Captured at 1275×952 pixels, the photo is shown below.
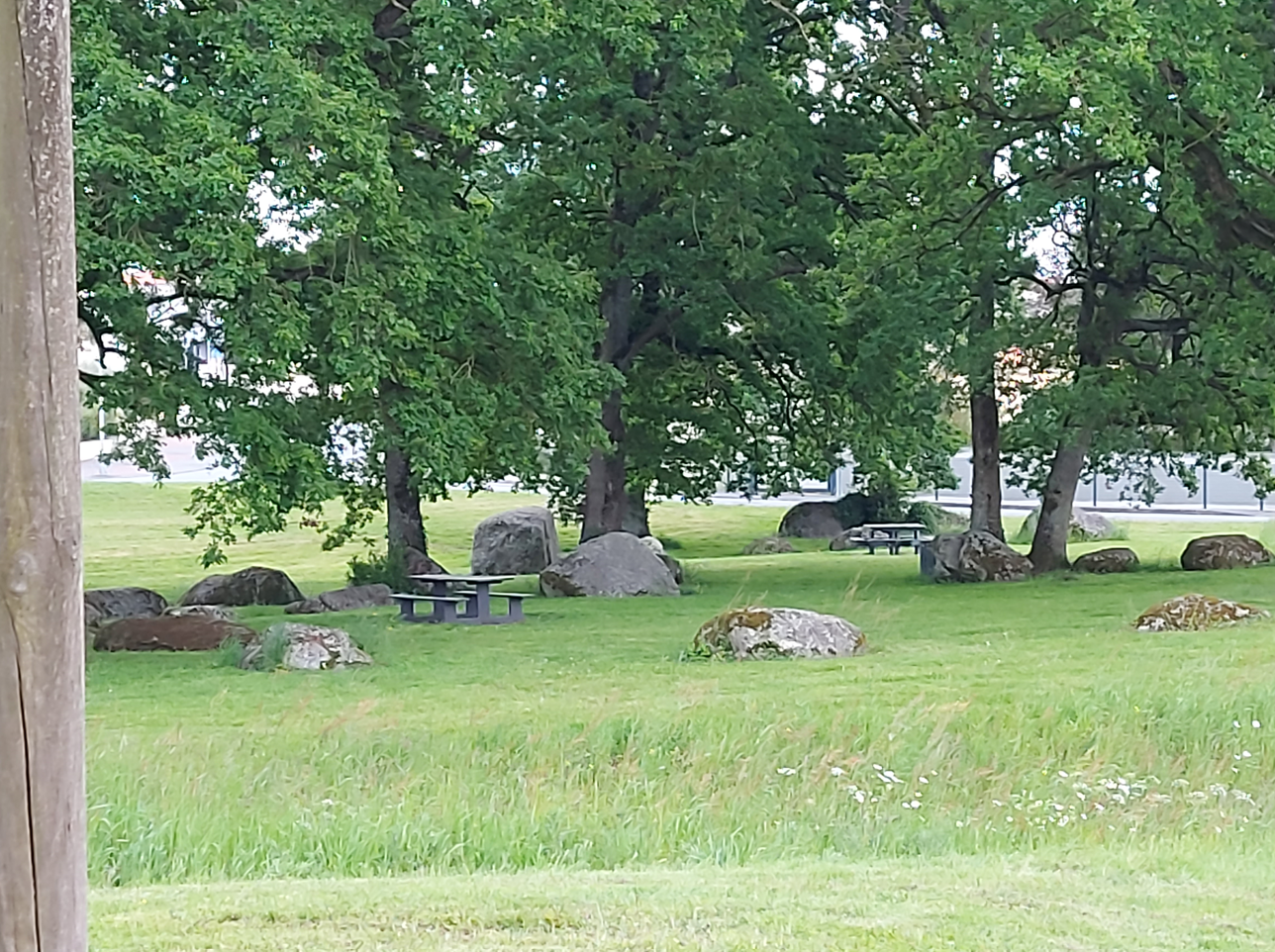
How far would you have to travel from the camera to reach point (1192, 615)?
16.4 m

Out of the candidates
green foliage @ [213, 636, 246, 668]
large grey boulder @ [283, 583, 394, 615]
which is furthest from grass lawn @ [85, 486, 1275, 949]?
large grey boulder @ [283, 583, 394, 615]

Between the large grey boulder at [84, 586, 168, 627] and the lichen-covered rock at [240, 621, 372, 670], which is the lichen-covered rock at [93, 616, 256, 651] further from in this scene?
the large grey boulder at [84, 586, 168, 627]

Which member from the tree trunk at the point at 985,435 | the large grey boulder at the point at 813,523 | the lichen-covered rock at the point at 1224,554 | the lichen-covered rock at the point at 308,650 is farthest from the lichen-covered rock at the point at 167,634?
the large grey boulder at the point at 813,523

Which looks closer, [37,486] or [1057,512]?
[37,486]

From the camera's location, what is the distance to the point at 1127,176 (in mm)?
23594

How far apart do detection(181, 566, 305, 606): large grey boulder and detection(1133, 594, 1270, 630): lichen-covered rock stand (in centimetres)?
1244

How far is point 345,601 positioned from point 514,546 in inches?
287

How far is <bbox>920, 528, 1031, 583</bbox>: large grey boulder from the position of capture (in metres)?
25.0

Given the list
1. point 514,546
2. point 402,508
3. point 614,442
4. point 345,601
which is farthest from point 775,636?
point 514,546

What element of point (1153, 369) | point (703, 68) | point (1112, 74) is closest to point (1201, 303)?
point (1153, 369)

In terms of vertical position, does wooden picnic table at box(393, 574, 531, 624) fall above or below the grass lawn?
above

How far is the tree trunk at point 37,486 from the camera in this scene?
3.09 m

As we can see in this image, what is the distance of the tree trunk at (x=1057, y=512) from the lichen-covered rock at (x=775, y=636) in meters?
11.7

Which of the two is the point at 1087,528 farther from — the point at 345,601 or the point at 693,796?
the point at 693,796
